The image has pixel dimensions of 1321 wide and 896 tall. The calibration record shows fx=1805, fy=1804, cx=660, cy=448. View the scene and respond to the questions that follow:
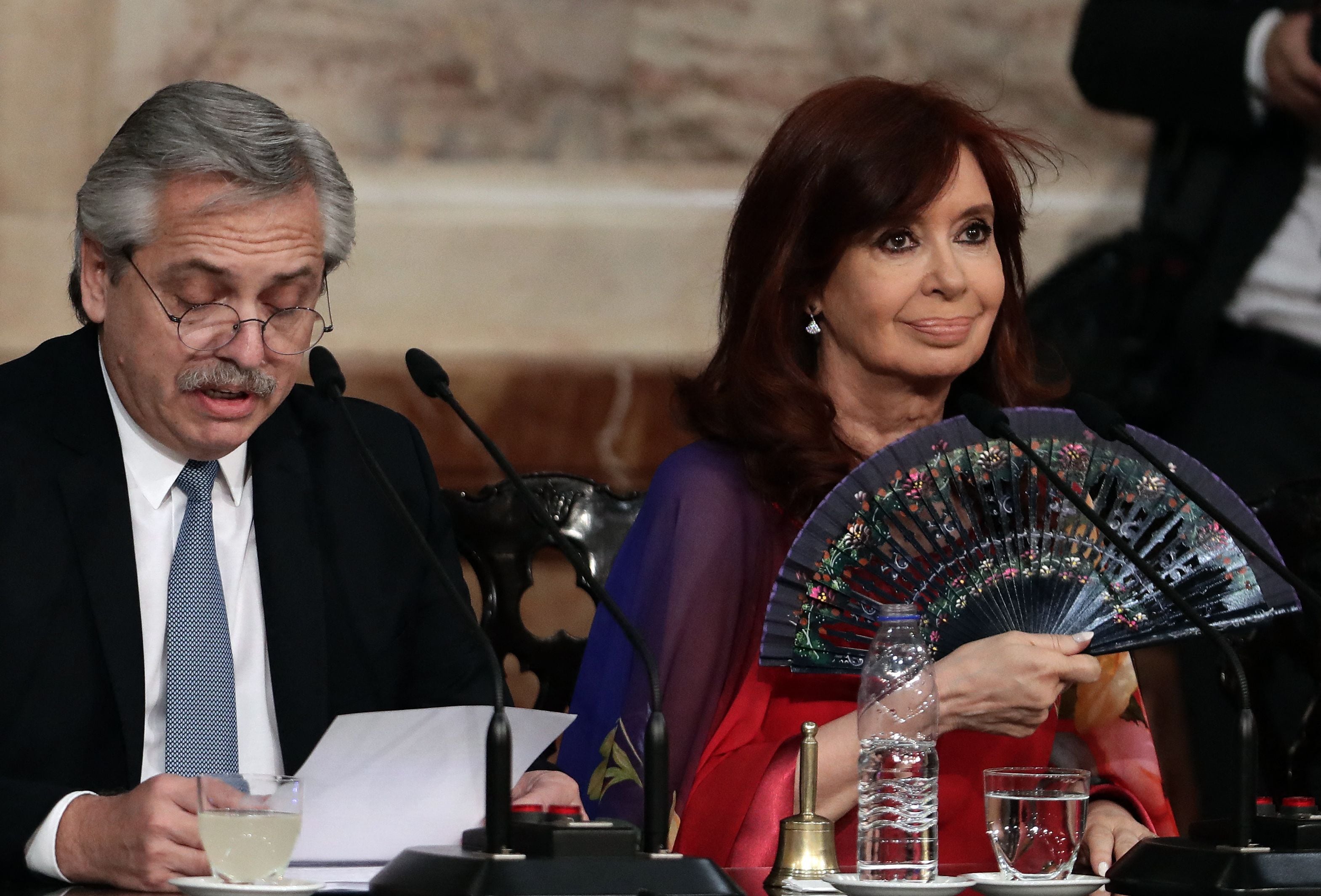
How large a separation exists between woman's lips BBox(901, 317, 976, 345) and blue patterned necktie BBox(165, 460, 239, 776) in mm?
961

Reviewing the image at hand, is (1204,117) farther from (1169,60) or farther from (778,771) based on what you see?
(778,771)

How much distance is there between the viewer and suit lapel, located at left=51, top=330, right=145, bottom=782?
6.94 ft

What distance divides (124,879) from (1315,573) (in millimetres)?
1758

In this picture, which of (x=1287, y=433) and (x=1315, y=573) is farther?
(x=1287, y=433)

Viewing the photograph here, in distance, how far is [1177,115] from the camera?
11.6 ft

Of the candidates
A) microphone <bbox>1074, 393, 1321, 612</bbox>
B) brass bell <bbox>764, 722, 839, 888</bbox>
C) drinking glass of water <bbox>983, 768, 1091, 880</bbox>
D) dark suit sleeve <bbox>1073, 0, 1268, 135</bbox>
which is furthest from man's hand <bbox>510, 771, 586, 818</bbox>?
dark suit sleeve <bbox>1073, 0, 1268, 135</bbox>

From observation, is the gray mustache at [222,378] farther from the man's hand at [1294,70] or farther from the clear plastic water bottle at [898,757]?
the man's hand at [1294,70]

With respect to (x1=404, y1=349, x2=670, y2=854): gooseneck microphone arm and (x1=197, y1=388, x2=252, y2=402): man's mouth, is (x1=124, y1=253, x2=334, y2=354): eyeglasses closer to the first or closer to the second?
(x1=197, y1=388, x2=252, y2=402): man's mouth

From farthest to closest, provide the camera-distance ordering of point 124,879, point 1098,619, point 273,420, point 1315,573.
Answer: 1. point 1315,573
2. point 273,420
3. point 1098,619
4. point 124,879

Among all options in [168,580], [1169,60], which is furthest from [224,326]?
[1169,60]

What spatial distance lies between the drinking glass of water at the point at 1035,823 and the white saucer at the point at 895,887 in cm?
6

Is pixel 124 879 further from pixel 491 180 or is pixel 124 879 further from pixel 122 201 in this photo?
pixel 491 180

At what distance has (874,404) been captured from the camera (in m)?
2.51

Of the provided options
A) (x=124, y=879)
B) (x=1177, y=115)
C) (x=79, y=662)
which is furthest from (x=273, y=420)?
(x=1177, y=115)
